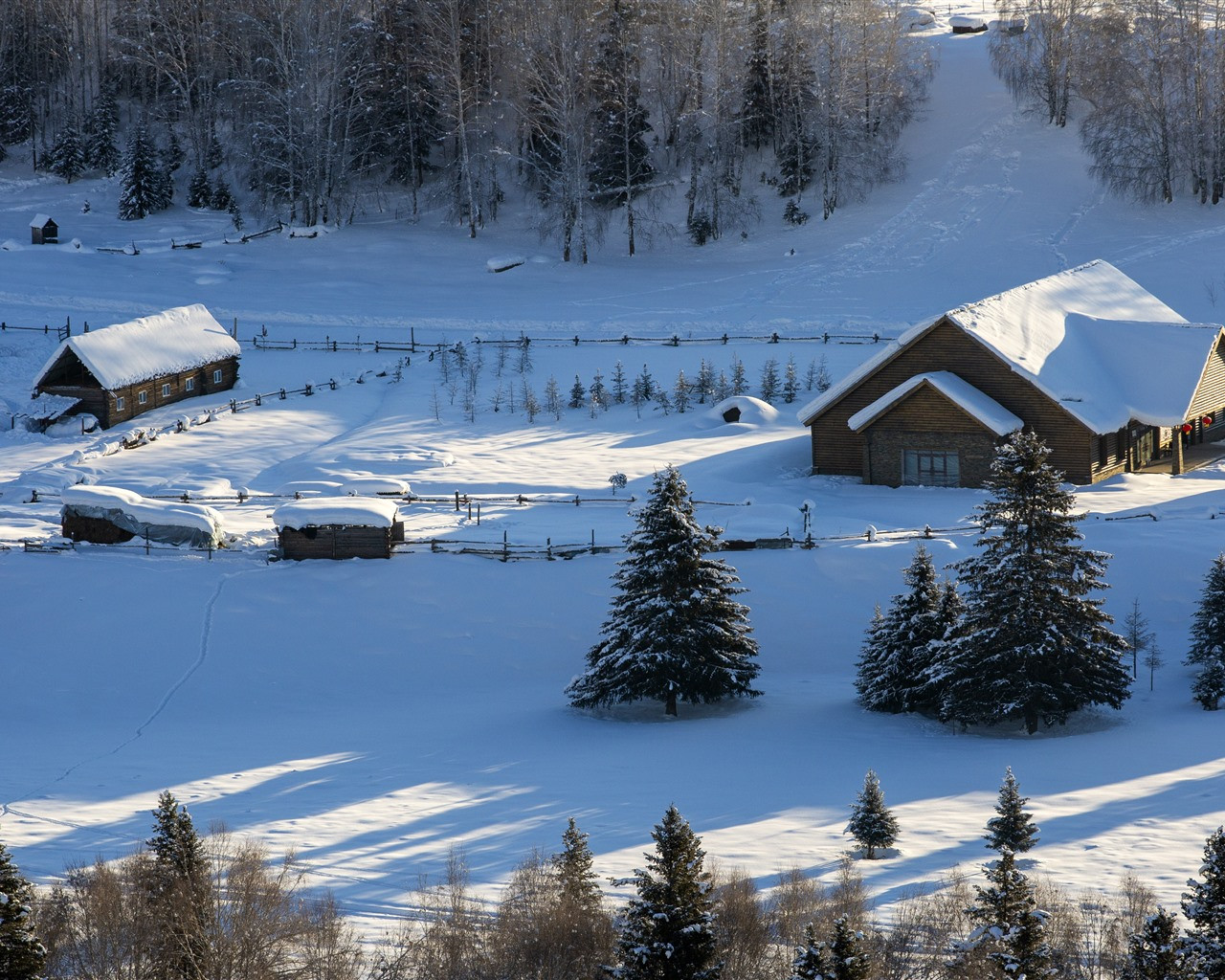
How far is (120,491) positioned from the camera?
3775 cm

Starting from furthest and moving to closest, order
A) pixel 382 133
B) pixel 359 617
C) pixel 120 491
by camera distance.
A: pixel 382 133
pixel 120 491
pixel 359 617

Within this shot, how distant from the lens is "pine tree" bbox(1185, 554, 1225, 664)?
96.9 ft

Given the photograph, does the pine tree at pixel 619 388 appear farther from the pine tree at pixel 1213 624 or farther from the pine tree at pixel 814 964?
the pine tree at pixel 814 964

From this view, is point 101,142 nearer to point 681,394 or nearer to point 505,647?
point 681,394

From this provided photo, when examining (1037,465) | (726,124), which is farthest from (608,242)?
(1037,465)

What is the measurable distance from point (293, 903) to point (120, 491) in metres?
20.9

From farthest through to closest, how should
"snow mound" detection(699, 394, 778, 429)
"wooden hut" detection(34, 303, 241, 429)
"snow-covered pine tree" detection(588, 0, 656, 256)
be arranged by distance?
1. "snow-covered pine tree" detection(588, 0, 656, 256)
2. "wooden hut" detection(34, 303, 241, 429)
3. "snow mound" detection(699, 394, 778, 429)

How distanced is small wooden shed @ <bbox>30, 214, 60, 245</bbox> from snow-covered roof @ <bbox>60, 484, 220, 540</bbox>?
139ft

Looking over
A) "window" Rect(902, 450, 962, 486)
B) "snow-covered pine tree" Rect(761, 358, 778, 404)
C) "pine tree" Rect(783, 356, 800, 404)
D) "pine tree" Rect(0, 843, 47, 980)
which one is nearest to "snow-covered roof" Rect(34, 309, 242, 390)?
"snow-covered pine tree" Rect(761, 358, 778, 404)

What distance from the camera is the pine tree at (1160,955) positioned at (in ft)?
52.5

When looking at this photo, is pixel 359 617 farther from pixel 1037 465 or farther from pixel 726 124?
pixel 726 124

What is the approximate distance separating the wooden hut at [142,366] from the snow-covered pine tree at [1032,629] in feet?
109

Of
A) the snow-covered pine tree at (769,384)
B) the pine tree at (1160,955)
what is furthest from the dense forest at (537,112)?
the pine tree at (1160,955)

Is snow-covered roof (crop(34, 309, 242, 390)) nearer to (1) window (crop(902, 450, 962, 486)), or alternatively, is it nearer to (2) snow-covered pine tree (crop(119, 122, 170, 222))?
(2) snow-covered pine tree (crop(119, 122, 170, 222))
